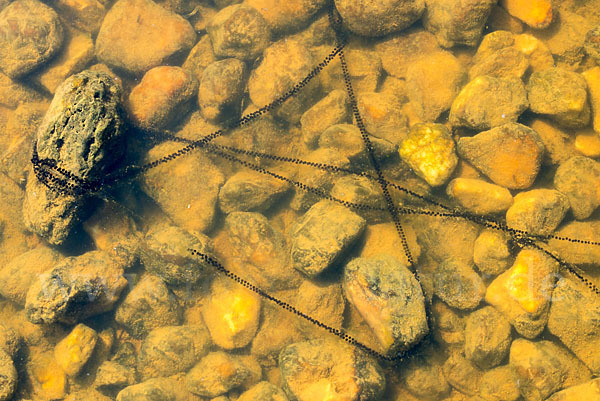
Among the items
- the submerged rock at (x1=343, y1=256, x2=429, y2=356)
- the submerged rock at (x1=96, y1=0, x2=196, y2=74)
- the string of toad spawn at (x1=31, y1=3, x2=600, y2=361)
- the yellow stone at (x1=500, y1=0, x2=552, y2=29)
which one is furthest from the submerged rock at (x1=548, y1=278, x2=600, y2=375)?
the submerged rock at (x1=96, y1=0, x2=196, y2=74)

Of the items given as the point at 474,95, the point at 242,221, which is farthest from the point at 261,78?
the point at 474,95

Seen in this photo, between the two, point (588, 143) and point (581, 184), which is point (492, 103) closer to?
point (588, 143)

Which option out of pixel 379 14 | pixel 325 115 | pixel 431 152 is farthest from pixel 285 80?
pixel 431 152

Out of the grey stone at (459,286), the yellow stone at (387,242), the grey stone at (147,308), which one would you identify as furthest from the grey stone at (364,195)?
the grey stone at (147,308)

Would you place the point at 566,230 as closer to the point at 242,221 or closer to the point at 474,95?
the point at 474,95

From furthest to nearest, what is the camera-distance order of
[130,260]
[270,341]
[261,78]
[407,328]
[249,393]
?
[261,78], [130,260], [270,341], [249,393], [407,328]
